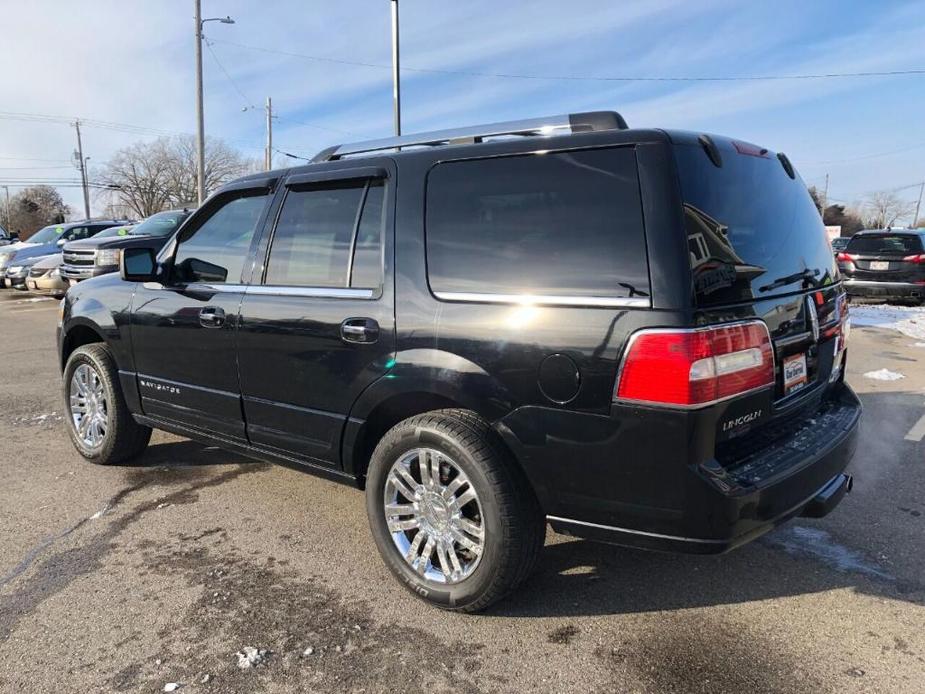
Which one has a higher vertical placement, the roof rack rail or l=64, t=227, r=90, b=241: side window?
the roof rack rail

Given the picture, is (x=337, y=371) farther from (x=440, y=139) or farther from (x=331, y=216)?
(x=440, y=139)

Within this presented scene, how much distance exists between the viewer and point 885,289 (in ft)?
41.8

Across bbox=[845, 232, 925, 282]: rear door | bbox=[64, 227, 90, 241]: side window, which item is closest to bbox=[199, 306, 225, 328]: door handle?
bbox=[845, 232, 925, 282]: rear door

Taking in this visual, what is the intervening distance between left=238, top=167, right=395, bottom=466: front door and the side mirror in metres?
0.92

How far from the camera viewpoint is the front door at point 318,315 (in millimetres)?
3084

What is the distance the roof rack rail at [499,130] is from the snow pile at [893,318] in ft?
28.1

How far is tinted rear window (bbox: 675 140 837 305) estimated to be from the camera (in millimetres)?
2404

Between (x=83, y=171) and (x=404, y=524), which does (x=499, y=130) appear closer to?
(x=404, y=524)

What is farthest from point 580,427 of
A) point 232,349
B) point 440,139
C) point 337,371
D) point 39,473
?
point 39,473

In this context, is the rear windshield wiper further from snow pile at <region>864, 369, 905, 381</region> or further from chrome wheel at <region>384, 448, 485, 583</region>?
snow pile at <region>864, 369, 905, 381</region>

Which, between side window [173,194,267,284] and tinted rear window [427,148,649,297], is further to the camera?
side window [173,194,267,284]

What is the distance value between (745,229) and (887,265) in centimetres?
1213

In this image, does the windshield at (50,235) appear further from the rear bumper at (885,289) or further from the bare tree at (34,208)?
the bare tree at (34,208)

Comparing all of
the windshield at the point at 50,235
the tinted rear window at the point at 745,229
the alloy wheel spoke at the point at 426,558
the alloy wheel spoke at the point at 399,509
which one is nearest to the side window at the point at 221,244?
the alloy wheel spoke at the point at 399,509
